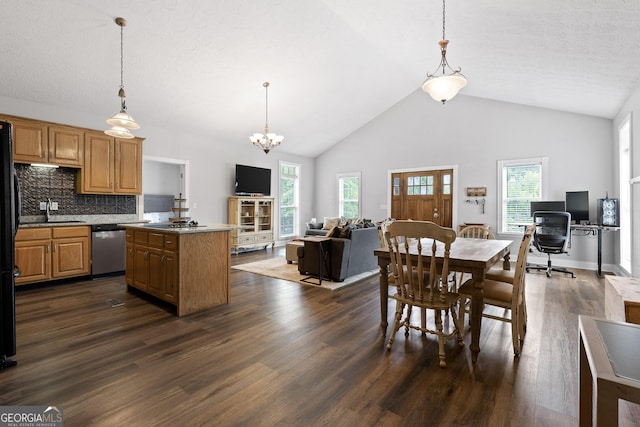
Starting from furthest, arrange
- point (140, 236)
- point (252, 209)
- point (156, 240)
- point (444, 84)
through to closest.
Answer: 1. point (252, 209)
2. point (140, 236)
3. point (156, 240)
4. point (444, 84)

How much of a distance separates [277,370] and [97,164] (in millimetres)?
4789

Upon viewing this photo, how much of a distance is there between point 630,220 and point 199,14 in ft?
21.4

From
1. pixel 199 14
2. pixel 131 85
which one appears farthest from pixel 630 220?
pixel 131 85

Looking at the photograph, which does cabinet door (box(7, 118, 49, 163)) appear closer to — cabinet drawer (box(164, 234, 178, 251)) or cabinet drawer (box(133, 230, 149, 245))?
cabinet drawer (box(133, 230, 149, 245))

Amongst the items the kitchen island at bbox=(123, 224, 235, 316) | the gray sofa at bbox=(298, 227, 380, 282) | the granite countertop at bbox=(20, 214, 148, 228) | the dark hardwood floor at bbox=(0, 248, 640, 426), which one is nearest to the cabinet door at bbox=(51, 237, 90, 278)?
the granite countertop at bbox=(20, 214, 148, 228)

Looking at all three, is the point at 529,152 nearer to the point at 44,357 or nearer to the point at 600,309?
the point at 600,309

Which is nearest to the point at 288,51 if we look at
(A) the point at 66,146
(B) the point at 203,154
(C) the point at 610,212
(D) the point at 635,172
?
(B) the point at 203,154

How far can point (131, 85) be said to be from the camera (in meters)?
4.78

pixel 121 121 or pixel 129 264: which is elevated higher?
pixel 121 121

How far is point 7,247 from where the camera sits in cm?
219

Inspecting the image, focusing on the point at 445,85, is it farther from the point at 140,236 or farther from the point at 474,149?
the point at 474,149

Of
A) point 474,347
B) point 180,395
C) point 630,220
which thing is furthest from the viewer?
point 630,220

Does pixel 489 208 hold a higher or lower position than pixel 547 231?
higher

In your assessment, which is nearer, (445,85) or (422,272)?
(422,272)
